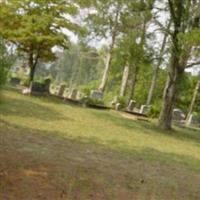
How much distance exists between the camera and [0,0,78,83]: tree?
2361 centimetres

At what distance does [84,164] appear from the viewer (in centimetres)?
847

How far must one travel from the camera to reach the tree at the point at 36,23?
77.5 ft

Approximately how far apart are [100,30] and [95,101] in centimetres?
748

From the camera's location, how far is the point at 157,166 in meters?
9.80

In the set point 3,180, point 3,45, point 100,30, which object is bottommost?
point 3,180

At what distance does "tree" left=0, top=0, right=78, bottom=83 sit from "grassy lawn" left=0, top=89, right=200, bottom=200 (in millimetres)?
10197

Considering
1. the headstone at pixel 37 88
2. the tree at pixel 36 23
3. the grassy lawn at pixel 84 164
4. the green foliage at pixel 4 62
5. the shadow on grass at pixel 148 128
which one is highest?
the tree at pixel 36 23

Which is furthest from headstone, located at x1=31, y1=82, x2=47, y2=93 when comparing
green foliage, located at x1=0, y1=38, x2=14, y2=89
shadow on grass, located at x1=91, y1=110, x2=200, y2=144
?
green foliage, located at x1=0, y1=38, x2=14, y2=89

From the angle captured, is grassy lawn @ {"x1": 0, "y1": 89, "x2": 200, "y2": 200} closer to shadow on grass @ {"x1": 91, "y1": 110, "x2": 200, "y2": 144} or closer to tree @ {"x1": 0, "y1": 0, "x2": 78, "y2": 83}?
shadow on grass @ {"x1": 91, "y1": 110, "x2": 200, "y2": 144}

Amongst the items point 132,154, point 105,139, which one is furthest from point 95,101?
point 132,154

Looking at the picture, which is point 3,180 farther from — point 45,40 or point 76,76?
point 76,76

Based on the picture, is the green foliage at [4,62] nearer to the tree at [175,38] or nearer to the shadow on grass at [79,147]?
the shadow on grass at [79,147]

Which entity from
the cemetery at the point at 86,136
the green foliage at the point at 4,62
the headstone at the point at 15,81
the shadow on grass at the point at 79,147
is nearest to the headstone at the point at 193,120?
the cemetery at the point at 86,136

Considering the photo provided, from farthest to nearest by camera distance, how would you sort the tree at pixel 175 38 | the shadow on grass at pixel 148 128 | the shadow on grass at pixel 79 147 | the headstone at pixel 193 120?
the headstone at pixel 193 120 → the tree at pixel 175 38 → the shadow on grass at pixel 148 128 → the shadow on grass at pixel 79 147
